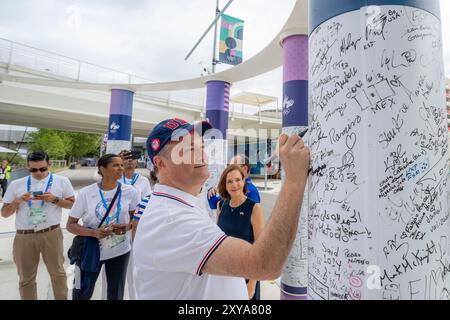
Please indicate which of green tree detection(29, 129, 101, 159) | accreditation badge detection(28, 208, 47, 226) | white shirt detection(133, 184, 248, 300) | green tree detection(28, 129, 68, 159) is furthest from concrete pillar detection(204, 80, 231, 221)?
green tree detection(28, 129, 68, 159)

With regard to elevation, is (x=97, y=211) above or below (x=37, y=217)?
above

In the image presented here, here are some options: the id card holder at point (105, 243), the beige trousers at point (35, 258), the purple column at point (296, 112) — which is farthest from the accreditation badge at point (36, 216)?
the purple column at point (296, 112)

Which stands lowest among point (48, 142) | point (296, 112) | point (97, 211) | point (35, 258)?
point (35, 258)

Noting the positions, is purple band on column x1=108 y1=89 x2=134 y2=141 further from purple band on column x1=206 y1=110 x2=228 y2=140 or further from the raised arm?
the raised arm

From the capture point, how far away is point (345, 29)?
1128mm

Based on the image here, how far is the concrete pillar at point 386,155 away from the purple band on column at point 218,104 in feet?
15.6

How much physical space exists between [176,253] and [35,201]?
9.92 feet

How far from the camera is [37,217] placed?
3.10m

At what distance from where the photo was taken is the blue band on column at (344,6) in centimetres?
109

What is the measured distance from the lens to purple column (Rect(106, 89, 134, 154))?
742cm

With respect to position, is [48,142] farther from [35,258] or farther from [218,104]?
[35,258]

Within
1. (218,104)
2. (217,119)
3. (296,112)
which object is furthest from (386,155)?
(218,104)

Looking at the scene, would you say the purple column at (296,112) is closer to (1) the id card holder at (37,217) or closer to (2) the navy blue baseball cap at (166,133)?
(2) the navy blue baseball cap at (166,133)
